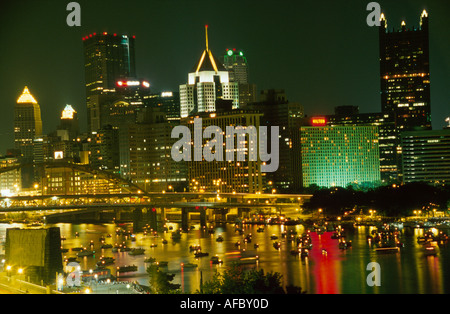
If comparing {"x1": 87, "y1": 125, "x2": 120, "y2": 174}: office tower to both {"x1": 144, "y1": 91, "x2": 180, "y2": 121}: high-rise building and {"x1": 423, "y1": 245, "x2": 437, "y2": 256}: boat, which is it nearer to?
{"x1": 144, "y1": 91, "x2": 180, "y2": 121}: high-rise building

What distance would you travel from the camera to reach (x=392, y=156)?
54.0 metres

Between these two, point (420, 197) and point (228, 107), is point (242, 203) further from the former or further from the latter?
point (228, 107)

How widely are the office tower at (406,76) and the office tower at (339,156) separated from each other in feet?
15.8

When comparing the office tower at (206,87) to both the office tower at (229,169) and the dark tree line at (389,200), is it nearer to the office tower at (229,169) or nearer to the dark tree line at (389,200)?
the office tower at (229,169)

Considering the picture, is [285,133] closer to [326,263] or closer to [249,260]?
[249,260]

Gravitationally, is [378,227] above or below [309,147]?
below

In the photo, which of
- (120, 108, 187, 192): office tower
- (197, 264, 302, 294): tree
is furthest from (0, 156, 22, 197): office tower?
(197, 264, 302, 294): tree

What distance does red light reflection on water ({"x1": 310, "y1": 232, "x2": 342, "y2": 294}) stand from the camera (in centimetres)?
1644

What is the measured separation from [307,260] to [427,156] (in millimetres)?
29642

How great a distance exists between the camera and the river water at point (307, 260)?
16.6 m

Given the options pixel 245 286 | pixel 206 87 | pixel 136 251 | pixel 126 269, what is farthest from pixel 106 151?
pixel 245 286

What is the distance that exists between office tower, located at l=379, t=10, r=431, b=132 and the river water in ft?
93.7

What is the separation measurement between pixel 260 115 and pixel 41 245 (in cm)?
3115
